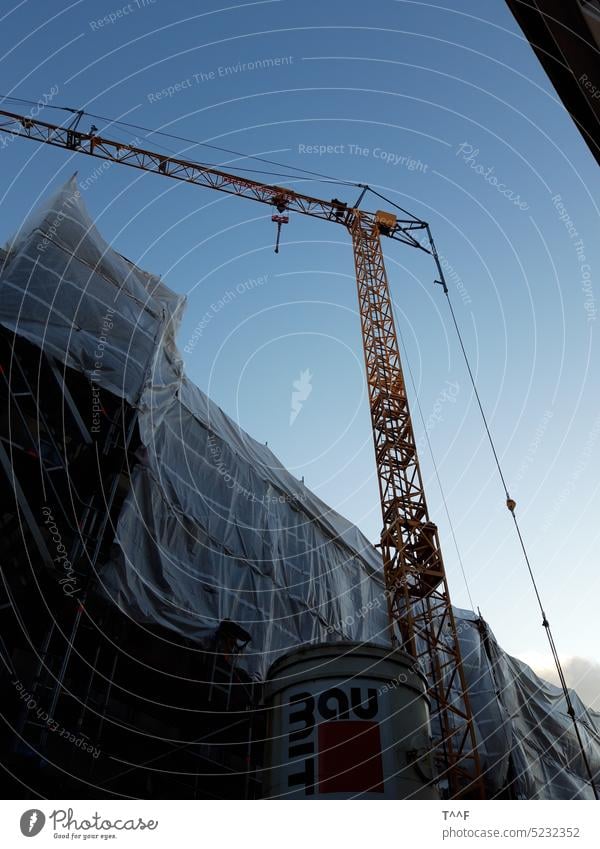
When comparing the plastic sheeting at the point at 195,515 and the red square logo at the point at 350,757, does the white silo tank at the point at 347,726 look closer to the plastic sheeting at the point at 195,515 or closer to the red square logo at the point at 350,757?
the red square logo at the point at 350,757

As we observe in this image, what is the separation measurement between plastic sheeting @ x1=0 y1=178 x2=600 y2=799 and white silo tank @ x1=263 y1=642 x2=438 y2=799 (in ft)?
16.9

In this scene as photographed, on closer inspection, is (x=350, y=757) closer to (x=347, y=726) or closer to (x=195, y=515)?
(x=347, y=726)

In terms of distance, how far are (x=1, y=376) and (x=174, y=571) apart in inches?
260

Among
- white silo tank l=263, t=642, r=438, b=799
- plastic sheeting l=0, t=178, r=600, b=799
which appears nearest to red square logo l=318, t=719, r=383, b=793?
white silo tank l=263, t=642, r=438, b=799

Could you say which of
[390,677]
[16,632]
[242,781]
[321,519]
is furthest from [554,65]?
[321,519]

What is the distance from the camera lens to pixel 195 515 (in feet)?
62.7

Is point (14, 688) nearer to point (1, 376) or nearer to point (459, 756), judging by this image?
point (1, 376)

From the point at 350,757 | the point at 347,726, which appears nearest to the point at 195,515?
the point at 347,726

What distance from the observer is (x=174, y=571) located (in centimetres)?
1736

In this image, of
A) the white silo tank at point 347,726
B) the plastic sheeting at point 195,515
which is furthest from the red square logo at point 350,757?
the plastic sheeting at point 195,515

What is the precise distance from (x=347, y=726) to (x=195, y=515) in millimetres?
9191

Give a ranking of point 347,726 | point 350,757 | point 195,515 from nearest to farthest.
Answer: point 350,757
point 347,726
point 195,515

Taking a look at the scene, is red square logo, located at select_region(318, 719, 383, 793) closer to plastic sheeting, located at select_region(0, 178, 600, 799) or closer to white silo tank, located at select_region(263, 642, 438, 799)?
white silo tank, located at select_region(263, 642, 438, 799)

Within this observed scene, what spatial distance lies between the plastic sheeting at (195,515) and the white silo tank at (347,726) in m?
5.15
